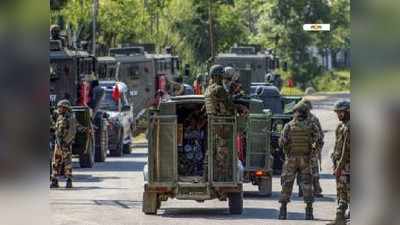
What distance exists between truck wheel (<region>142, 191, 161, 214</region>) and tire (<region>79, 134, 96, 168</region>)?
8076 millimetres

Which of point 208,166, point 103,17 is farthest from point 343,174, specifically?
point 103,17

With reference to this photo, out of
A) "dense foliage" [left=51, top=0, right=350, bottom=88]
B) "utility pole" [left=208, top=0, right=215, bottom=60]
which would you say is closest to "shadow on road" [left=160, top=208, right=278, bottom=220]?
"dense foliage" [left=51, top=0, right=350, bottom=88]

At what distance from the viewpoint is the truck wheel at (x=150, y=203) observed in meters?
15.2

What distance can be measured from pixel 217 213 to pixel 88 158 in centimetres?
841

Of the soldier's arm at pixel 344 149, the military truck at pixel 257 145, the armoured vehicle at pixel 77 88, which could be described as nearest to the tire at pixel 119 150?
the armoured vehicle at pixel 77 88

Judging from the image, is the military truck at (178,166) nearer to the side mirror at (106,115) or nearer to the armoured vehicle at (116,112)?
the side mirror at (106,115)

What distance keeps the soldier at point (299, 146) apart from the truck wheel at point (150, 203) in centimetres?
186

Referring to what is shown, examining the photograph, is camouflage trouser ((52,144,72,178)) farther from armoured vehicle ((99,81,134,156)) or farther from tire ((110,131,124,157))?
tire ((110,131,124,157))

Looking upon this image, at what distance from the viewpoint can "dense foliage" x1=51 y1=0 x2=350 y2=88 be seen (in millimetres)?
43812

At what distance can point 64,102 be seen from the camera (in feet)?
61.1

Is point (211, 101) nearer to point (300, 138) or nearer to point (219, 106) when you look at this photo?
point (219, 106)

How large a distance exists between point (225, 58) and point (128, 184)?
17.0m

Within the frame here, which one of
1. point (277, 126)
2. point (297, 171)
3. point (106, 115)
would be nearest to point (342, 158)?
point (297, 171)
